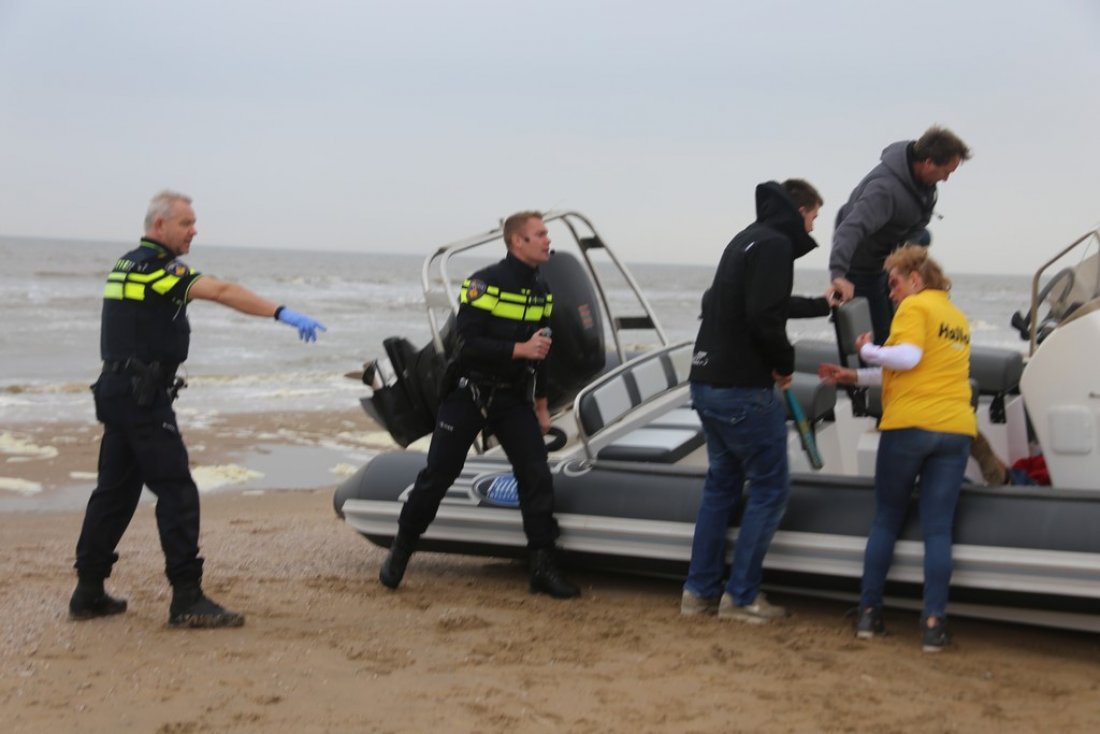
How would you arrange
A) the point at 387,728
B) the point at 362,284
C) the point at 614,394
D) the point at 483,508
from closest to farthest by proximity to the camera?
the point at 387,728, the point at 483,508, the point at 614,394, the point at 362,284

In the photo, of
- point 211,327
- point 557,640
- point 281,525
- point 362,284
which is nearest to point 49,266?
point 362,284

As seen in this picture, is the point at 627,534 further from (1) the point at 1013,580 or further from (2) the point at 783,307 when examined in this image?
(1) the point at 1013,580

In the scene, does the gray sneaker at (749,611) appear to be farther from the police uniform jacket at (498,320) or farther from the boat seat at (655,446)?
the police uniform jacket at (498,320)

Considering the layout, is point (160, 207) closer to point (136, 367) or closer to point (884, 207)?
point (136, 367)

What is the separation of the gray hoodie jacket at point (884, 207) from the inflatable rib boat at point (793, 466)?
0.51m

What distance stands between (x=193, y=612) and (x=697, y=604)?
181cm

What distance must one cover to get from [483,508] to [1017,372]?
230cm

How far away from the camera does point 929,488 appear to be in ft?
14.7

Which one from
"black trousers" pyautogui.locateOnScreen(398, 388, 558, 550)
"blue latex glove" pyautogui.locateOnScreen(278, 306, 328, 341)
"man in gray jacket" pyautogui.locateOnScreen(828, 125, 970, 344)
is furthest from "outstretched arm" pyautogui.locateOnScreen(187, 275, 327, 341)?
"man in gray jacket" pyautogui.locateOnScreen(828, 125, 970, 344)

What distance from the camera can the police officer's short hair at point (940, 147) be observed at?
5.58 m

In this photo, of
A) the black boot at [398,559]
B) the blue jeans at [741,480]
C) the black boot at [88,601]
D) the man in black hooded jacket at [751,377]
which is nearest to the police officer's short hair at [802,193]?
the man in black hooded jacket at [751,377]

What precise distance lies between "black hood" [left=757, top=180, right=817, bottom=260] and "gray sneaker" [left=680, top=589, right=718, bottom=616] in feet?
4.22

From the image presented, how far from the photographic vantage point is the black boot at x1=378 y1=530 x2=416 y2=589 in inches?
212

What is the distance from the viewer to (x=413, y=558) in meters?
6.18
